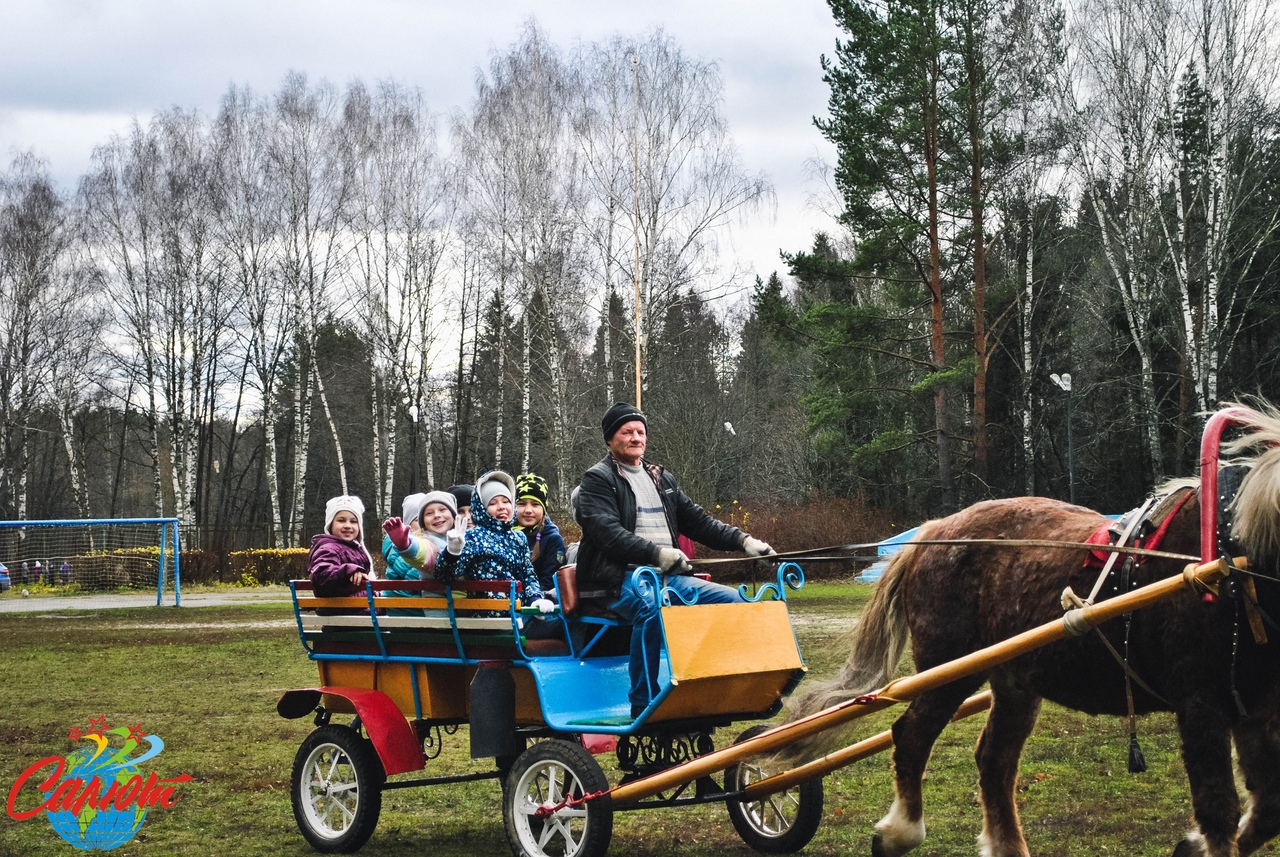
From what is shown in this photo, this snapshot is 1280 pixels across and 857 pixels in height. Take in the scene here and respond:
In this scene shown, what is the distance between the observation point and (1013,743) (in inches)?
197

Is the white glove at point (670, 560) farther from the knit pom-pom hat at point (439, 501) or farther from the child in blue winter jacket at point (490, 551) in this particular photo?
the knit pom-pom hat at point (439, 501)

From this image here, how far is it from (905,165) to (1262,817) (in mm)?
23316

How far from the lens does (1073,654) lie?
4.52m

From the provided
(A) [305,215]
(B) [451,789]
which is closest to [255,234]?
(A) [305,215]

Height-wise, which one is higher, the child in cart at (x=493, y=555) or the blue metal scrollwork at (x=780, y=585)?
the child in cart at (x=493, y=555)

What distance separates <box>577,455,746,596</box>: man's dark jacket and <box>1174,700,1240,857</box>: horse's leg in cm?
188

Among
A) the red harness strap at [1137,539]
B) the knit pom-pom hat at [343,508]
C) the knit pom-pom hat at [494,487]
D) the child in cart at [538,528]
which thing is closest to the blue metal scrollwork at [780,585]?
the red harness strap at [1137,539]

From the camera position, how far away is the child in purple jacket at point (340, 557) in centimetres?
562

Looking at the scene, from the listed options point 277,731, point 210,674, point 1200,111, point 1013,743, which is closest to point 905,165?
point 1200,111

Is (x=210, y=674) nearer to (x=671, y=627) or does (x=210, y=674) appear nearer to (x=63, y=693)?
(x=63, y=693)

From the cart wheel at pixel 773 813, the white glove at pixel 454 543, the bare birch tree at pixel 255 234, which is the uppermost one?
the bare birch tree at pixel 255 234

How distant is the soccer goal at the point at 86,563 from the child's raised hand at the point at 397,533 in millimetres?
23525

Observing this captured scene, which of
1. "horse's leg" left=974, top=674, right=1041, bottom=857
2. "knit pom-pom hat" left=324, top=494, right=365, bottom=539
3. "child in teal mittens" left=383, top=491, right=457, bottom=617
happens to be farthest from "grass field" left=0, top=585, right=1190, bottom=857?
"knit pom-pom hat" left=324, top=494, right=365, bottom=539

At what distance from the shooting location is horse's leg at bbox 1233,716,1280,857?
436 cm
